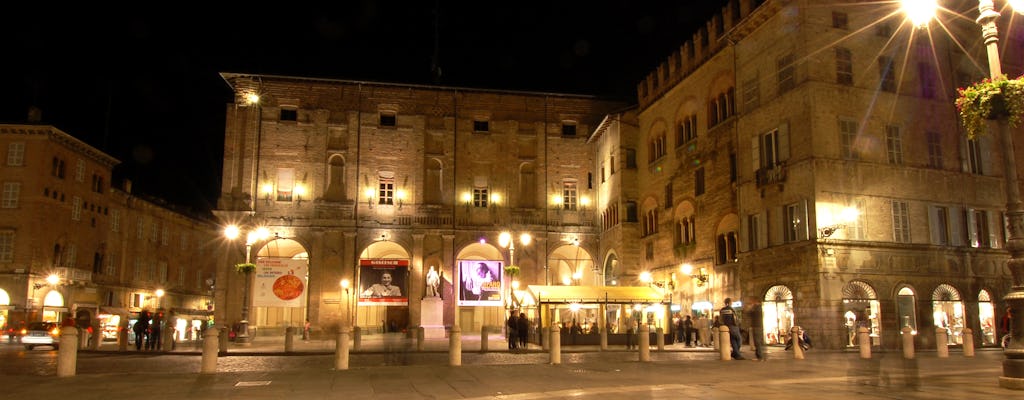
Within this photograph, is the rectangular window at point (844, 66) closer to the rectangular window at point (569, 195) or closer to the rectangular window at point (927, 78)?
the rectangular window at point (927, 78)

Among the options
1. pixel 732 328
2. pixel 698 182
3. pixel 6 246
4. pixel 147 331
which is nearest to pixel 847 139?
pixel 698 182

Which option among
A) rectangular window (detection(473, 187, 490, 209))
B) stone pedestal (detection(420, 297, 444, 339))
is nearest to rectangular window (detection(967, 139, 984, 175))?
rectangular window (detection(473, 187, 490, 209))

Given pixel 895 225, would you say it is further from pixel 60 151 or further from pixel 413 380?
pixel 60 151

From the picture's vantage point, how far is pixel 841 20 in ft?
90.5

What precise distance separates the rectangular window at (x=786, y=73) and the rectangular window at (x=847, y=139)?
2250mm

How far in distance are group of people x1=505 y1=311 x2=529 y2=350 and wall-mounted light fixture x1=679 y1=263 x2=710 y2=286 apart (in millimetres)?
9011

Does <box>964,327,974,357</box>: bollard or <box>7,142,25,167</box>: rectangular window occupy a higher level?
<box>7,142,25,167</box>: rectangular window

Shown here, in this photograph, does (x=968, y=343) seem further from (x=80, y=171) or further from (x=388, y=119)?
(x=80, y=171)

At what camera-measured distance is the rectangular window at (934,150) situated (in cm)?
2803

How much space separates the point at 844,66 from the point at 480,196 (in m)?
23.9

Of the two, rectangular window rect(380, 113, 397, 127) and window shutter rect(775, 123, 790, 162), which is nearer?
window shutter rect(775, 123, 790, 162)

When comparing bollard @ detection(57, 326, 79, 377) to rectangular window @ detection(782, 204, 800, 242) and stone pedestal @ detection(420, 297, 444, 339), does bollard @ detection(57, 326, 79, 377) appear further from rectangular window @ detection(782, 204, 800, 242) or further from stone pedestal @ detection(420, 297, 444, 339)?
stone pedestal @ detection(420, 297, 444, 339)

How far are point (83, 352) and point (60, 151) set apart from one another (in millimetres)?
26476

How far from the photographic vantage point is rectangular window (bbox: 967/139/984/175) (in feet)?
94.7
